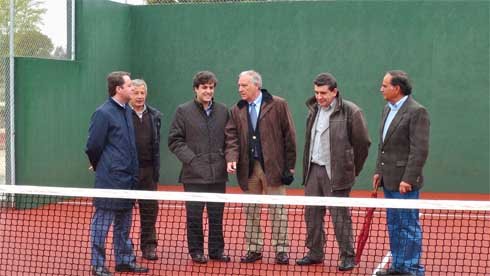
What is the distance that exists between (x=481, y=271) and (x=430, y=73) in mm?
5108

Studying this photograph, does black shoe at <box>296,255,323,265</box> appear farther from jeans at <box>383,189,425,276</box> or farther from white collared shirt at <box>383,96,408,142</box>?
white collared shirt at <box>383,96,408,142</box>

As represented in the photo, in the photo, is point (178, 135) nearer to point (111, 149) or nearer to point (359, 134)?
point (111, 149)

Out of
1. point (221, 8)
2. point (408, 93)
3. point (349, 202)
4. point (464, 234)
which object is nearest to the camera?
point (349, 202)

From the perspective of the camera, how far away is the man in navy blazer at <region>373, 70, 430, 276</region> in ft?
20.2

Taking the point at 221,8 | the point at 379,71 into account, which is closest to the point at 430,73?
the point at 379,71

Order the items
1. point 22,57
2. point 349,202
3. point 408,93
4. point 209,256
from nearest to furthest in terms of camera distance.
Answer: point 349,202 < point 408,93 < point 209,256 < point 22,57

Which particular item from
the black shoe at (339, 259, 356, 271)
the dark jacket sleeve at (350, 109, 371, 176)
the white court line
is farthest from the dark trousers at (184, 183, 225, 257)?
the white court line

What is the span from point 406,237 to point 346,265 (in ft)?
2.28

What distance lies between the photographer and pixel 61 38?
10773 millimetres

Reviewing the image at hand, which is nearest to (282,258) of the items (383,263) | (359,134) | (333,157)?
(383,263)

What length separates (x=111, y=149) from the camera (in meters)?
6.54

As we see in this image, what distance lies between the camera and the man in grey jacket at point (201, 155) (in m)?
6.98

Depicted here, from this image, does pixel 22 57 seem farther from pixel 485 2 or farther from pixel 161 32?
pixel 485 2

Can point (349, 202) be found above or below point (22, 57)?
below
